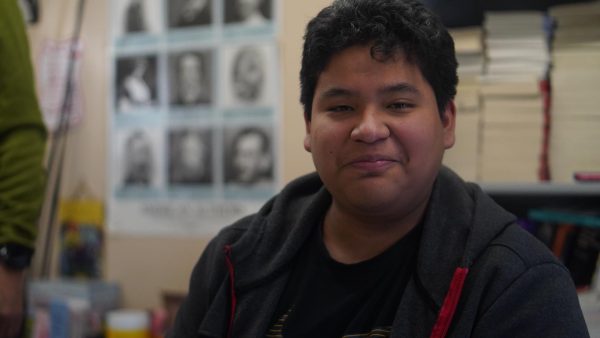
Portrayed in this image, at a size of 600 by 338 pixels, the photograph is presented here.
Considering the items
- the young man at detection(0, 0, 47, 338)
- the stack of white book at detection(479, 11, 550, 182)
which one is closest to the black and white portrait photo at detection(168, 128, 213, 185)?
the young man at detection(0, 0, 47, 338)

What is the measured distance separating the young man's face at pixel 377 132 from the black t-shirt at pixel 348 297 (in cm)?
9

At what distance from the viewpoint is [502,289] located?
825mm

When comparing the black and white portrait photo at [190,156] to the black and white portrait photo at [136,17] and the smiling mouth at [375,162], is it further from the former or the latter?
the smiling mouth at [375,162]

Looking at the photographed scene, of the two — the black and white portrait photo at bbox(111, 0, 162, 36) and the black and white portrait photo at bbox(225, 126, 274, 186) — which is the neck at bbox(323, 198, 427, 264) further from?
the black and white portrait photo at bbox(111, 0, 162, 36)

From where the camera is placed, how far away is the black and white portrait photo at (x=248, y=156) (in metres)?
1.87

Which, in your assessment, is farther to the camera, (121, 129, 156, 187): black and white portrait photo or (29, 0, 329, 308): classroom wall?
(121, 129, 156, 187): black and white portrait photo

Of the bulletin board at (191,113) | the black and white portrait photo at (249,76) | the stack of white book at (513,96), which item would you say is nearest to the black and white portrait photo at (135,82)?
the bulletin board at (191,113)

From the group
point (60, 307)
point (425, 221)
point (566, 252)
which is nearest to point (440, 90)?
point (425, 221)

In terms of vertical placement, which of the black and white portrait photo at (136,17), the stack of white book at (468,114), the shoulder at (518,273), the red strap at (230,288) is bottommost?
the red strap at (230,288)

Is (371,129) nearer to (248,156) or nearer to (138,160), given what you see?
(248,156)

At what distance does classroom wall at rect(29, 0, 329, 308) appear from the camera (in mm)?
1839

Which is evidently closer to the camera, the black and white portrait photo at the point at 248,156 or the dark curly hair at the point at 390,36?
the dark curly hair at the point at 390,36

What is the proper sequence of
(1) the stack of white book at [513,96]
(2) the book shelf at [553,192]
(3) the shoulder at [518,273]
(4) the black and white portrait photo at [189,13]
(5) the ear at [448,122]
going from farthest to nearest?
(4) the black and white portrait photo at [189,13]
(1) the stack of white book at [513,96]
(2) the book shelf at [553,192]
(5) the ear at [448,122]
(3) the shoulder at [518,273]

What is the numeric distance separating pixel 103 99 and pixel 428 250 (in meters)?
1.54
